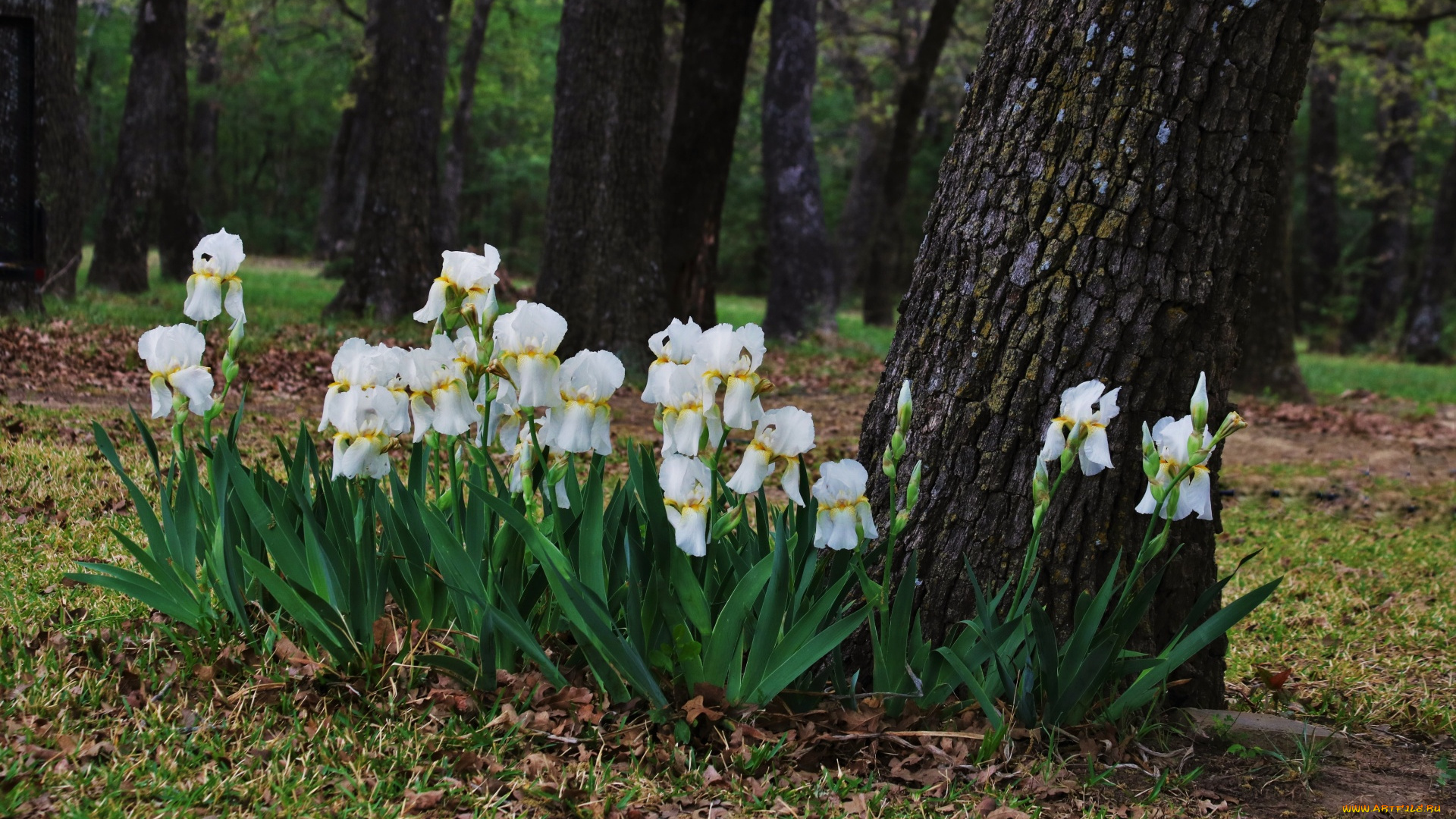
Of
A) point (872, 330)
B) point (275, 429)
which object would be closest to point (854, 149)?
point (872, 330)

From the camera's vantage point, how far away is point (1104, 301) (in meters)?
2.79

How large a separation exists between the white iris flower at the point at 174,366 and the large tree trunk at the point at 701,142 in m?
7.27

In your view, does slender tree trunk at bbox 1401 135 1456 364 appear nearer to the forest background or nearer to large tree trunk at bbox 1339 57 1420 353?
the forest background

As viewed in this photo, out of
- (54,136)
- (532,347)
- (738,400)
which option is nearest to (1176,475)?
(738,400)

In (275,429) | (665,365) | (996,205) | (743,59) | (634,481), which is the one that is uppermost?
(743,59)

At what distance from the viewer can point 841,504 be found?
242 cm

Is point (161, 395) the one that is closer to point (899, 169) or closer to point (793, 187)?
point (793, 187)

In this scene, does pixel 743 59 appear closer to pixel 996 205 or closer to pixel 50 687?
pixel 996 205

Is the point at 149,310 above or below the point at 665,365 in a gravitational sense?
below

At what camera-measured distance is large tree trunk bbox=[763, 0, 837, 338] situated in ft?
47.5

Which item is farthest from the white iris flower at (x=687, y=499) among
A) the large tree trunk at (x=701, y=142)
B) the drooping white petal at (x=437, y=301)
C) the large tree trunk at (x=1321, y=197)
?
the large tree trunk at (x=1321, y=197)

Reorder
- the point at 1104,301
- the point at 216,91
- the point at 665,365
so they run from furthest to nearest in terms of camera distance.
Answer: the point at 216,91 < the point at 1104,301 < the point at 665,365

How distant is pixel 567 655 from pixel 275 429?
12.6 ft

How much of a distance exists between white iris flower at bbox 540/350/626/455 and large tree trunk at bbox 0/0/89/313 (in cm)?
673
